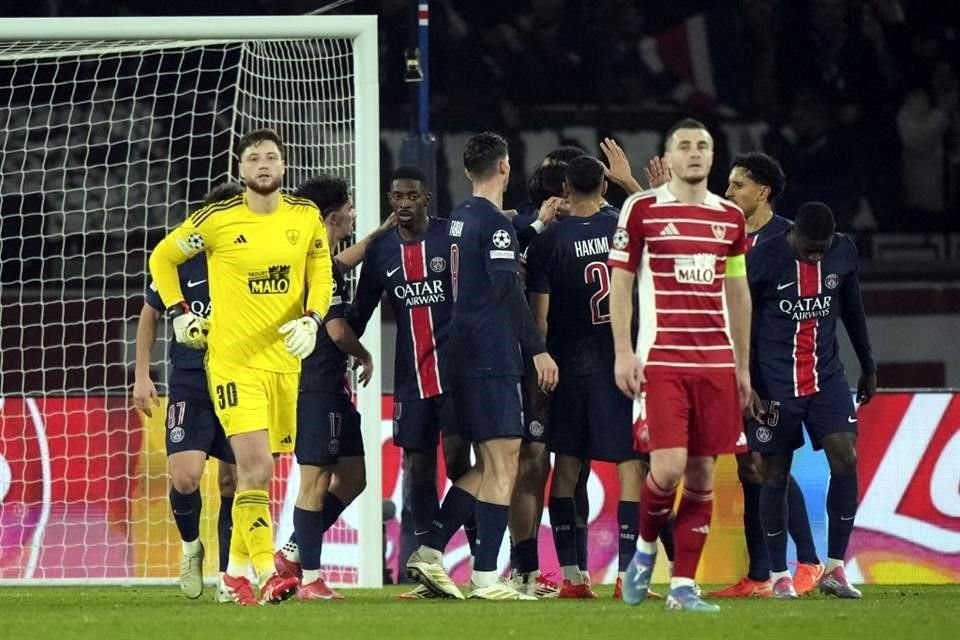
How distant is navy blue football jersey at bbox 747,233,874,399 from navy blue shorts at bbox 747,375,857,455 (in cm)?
4

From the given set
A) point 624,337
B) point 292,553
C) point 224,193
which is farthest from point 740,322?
point 292,553

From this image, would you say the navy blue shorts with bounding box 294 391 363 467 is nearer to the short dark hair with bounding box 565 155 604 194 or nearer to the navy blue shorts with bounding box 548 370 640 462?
the navy blue shorts with bounding box 548 370 640 462

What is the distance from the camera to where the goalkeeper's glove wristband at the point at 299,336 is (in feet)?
23.6

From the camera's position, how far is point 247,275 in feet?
24.2

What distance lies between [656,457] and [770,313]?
6.32 ft

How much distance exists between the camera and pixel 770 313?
8.29m

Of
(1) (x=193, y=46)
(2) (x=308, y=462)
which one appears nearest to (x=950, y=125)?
(1) (x=193, y=46)

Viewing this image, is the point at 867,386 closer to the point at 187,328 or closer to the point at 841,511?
the point at 841,511

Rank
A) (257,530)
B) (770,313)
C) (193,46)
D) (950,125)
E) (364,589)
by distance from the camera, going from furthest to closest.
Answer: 1. (950,125)
2. (193,46)
3. (364,589)
4. (770,313)
5. (257,530)

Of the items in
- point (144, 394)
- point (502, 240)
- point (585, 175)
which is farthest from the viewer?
point (585, 175)

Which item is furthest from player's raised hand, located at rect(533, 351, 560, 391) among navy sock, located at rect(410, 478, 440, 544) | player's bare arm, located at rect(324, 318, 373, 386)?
player's bare arm, located at rect(324, 318, 373, 386)

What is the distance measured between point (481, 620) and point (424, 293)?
216 centimetres

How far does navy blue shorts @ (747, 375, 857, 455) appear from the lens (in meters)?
8.20

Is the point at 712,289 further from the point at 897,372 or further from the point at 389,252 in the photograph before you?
the point at 897,372
